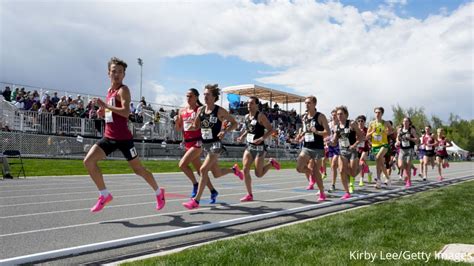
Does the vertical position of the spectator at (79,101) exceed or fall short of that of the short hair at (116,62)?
it exceeds it

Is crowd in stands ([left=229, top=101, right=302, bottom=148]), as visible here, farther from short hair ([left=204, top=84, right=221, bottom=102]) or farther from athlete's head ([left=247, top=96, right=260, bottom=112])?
short hair ([left=204, top=84, right=221, bottom=102])

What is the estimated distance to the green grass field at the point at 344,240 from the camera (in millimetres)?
4384

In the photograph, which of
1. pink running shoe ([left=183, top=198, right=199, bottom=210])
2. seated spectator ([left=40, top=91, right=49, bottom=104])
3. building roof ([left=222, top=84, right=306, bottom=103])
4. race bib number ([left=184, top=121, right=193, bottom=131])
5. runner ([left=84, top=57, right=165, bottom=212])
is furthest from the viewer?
building roof ([left=222, top=84, right=306, bottom=103])

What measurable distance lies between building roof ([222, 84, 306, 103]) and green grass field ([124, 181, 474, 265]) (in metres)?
31.4

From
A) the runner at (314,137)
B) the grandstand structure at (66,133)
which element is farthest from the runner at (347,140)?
the grandstand structure at (66,133)

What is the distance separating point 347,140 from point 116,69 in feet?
19.7

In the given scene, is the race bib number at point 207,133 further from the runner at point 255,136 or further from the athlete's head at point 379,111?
the athlete's head at point 379,111

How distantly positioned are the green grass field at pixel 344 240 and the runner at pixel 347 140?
2.55 m

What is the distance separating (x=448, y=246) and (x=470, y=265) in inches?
35.6

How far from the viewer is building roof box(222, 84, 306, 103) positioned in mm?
38938

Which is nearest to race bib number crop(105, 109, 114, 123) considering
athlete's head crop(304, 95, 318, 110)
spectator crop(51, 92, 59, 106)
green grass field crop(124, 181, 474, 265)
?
green grass field crop(124, 181, 474, 265)

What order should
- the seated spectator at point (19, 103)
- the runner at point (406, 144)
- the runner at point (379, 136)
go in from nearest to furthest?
the runner at point (379, 136), the runner at point (406, 144), the seated spectator at point (19, 103)

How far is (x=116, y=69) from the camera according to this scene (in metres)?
6.89

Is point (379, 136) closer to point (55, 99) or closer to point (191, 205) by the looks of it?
point (191, 205)
